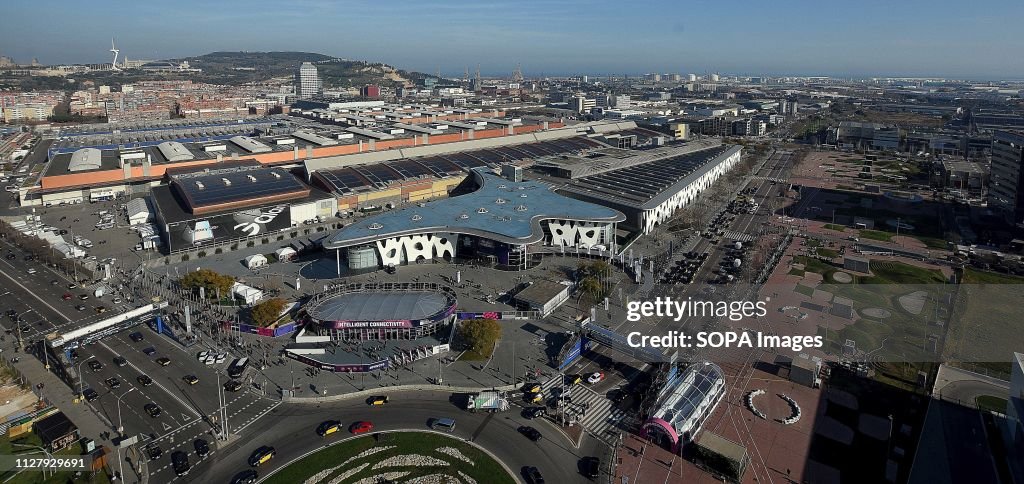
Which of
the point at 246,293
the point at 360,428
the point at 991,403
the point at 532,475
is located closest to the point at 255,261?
the point at 246,293

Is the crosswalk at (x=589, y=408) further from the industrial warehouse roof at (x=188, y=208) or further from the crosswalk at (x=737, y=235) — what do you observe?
the industrial warehouse roof at (x=188, y=208)

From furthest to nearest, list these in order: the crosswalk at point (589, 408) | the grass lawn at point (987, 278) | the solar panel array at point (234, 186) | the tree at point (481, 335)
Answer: the solar panel array at point (234, 186)
the grass lawn at point (987, 278)
the tree at point (481, 335)
the crosswalk at point (589, 408)

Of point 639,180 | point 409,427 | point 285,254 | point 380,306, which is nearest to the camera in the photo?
point 409,427

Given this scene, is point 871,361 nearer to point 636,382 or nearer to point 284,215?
point 636,382

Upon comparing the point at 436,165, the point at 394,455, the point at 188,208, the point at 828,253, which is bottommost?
the point at 394,455

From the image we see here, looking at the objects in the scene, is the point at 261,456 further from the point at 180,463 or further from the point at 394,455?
the point at 394,455

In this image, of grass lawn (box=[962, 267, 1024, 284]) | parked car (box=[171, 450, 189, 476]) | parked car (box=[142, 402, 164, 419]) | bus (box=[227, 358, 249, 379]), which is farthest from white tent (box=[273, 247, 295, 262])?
grass lawn (box=[962, 267, 1024, 284])

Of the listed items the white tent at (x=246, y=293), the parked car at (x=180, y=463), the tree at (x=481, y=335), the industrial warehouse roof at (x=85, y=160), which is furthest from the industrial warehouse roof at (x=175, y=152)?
the parked car at (x=180, y=463)
